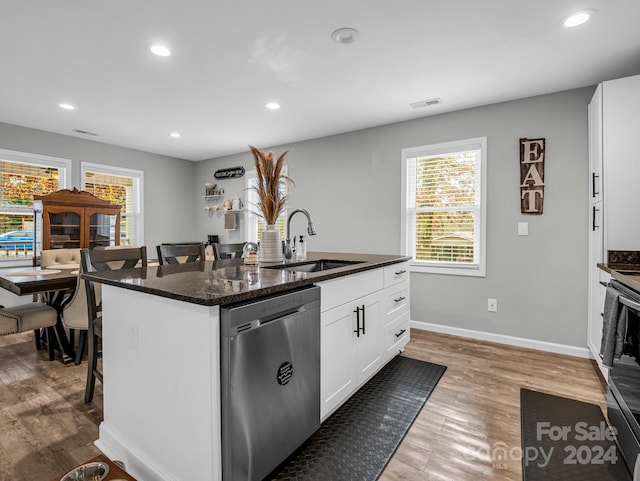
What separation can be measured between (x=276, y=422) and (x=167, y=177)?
536cm

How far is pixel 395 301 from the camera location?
274 centimetres

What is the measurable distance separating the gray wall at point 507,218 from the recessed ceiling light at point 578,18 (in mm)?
1182

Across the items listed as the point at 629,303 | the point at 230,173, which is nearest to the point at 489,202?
the point at 629,303

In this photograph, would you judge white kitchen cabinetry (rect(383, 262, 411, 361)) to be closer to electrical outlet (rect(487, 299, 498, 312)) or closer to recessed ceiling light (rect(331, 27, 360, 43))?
electrical outlet (rect(487, 299, 498, 312))

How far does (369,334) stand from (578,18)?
239cm

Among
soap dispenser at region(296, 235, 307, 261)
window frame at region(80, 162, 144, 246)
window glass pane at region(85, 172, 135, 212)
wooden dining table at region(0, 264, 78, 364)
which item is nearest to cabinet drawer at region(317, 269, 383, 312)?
soap dispenser at region(296, 235, 307, 261)

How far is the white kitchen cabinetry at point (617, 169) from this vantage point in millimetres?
2406

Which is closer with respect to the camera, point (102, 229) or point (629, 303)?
point (629, 303)

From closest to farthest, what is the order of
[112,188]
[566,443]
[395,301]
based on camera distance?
1. [566,443]
2. [395,301]
3. [112,188]

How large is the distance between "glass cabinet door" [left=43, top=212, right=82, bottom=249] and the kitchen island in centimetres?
298

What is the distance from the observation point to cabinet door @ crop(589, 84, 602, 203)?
8.40 ft

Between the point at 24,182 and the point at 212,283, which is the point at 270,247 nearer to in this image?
the point at 212,283

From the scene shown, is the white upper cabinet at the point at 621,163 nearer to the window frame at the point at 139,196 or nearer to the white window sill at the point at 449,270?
the white window sill at the point at 449,270

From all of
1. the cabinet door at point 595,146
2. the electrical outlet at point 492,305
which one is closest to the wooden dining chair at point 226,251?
the electrical outlet at point 492,305
